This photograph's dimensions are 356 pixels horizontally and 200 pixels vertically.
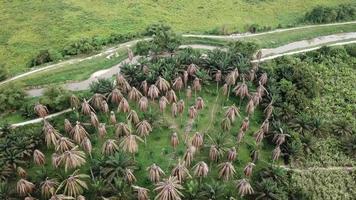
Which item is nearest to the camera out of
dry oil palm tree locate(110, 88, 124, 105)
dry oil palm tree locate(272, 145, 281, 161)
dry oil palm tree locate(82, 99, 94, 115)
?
dry oil palm tree locate(272, 145, 281, 161)

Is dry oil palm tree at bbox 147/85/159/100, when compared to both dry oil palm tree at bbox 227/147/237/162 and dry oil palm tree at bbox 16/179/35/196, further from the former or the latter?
dry oil palm tree at bbox 16/179/35/196

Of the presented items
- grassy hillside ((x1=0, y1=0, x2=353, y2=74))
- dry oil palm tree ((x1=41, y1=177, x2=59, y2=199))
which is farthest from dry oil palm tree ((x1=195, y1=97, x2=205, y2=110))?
grassy hillside ((x1=0, y1=0, x2=353, y2=74))

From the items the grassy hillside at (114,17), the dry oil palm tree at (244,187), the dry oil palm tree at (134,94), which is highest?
the grassy hillside at (114,17)

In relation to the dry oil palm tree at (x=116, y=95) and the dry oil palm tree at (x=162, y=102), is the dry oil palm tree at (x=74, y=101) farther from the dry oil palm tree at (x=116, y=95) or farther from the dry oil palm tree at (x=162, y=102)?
the dry oil palm tree at (x=162, y=102)

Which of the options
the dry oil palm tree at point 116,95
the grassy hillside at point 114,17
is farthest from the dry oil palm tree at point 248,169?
the grassy hillside at point 114,17

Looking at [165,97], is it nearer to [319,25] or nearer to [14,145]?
[14,145]

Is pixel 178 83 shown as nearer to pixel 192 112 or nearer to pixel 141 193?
pixel 192 112
